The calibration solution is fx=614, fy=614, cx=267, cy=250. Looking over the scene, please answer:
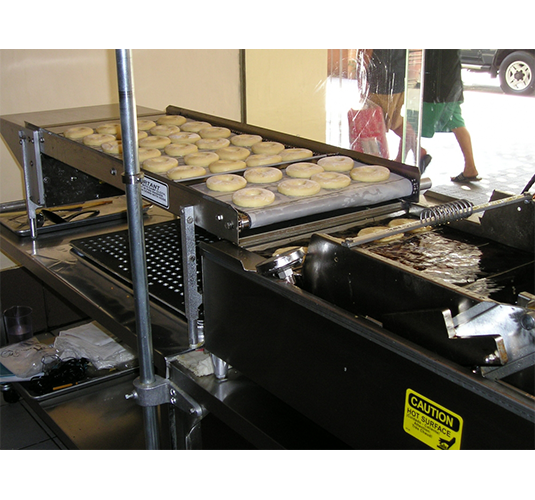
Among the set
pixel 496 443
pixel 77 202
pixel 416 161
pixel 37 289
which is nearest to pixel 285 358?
pixel 496 443

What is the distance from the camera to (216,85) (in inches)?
135

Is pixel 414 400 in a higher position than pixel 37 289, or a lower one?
higher

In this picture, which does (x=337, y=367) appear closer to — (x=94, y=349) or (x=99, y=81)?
(x=94, y=349)

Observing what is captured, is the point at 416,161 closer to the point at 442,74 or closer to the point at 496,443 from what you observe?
the point at 442,74

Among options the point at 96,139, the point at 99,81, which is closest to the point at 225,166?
the point at 96,139

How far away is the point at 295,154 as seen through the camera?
1735 millimetres

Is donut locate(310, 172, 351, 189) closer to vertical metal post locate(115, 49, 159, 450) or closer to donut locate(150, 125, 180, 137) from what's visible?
vertical metal post locate(115, 49, 159, 450)

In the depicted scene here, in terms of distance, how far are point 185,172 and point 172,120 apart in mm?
636

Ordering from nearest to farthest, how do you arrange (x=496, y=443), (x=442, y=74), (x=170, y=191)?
(x=496, y=443)
(x=170, y=191)
(x=442, y=74)

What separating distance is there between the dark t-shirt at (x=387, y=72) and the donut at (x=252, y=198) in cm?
290

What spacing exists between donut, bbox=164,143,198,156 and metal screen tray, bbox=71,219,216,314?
25 centimetres

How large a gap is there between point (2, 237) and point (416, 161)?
299cm

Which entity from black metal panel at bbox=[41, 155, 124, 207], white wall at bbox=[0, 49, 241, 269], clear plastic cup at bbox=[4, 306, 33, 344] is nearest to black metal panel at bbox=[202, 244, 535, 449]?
black metal panel at bbox=[41, 155, 124, 207]

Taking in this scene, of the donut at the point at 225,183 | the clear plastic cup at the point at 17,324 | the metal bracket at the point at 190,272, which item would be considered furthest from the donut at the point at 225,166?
the clear plastic cup at the point at 17,324
